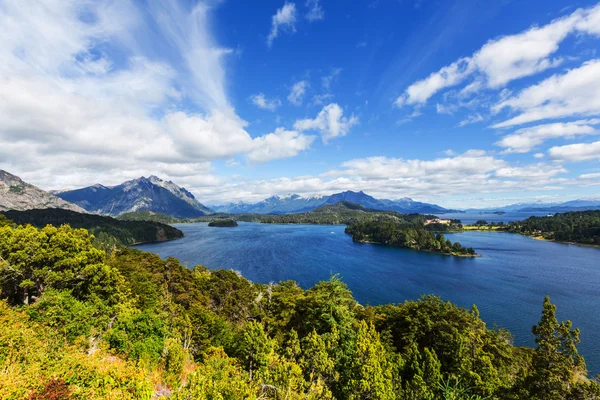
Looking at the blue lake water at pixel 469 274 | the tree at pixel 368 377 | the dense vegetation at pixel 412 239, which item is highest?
the tree at pixel 368 377

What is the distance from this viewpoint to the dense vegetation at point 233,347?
14.0m

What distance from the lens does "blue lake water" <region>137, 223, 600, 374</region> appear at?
60.3 meters

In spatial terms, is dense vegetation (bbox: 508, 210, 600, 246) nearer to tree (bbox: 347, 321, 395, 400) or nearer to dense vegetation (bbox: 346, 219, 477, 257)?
dense vegetation (bbox: 346, 219, 477, 257)

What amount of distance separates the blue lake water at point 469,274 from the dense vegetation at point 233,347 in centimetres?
2367

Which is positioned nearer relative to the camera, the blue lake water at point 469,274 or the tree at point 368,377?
the tree at point 368,377

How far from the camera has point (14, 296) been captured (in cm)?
3241

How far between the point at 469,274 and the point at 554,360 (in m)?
87.4

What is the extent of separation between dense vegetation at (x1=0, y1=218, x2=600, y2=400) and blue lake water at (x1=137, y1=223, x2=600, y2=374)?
77.7 feet

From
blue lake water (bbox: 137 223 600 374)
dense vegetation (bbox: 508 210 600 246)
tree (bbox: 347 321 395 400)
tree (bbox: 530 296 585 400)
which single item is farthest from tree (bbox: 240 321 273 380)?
dense vegetation (bbox: 508 210 600 246)

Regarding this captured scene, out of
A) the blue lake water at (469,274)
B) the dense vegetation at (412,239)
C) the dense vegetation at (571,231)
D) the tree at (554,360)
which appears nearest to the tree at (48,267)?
the blue lake water at (469,274)

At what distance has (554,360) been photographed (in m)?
18.8

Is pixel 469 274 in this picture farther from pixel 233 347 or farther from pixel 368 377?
pixel 368 377

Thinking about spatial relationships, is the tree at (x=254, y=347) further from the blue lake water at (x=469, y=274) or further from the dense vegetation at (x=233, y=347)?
the blue lake water at (x=469, y=274)

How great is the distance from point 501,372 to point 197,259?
117m
